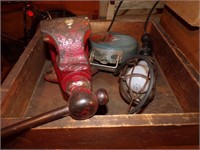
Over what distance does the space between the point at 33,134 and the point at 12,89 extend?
19 cm

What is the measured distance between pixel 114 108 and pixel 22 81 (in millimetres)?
341

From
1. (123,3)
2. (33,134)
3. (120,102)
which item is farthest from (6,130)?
(123,3)

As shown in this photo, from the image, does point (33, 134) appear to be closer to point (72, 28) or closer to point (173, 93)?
point (72, 28)

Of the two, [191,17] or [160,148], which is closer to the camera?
[160,148]

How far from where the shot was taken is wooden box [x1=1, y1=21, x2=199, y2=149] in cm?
43

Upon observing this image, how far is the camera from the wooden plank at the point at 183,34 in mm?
667

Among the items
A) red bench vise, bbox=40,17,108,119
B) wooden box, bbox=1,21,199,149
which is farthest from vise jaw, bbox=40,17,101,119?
wooden box, bbox=1,21,199,149

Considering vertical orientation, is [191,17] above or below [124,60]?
above

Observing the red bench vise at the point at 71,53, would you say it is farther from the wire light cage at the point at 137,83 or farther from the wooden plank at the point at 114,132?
the wire light cage at the point at 137,83

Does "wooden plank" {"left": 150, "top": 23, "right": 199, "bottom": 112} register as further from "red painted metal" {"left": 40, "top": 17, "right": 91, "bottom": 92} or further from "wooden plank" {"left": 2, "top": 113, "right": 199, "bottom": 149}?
"red painted metal" {"left": 40, "top": 17, "right": 91, "bottom": 92}

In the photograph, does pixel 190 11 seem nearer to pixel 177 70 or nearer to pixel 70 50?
pixel 177 70

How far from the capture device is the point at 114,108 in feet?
2.36

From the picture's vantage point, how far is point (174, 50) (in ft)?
2.40

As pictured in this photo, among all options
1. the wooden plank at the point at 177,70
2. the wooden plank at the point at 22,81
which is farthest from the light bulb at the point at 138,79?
the wooden plank at the point at 22,81
